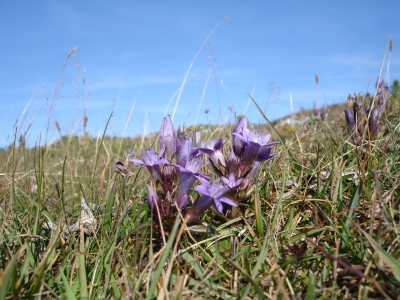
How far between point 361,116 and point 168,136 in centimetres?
206

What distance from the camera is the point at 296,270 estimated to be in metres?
1.57

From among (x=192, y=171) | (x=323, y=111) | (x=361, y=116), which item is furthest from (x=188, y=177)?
(x=323, y=111)

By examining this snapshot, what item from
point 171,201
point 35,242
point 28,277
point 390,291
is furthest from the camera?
point 35,242

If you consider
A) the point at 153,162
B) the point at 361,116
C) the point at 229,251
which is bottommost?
the point at 229,251

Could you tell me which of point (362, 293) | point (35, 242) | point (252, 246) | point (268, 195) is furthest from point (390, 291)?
point (35, 242)

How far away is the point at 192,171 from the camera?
5.32ft

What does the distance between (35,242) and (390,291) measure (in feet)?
5.50

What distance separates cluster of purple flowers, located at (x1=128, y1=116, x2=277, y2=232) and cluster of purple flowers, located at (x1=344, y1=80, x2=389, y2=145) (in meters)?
1.35

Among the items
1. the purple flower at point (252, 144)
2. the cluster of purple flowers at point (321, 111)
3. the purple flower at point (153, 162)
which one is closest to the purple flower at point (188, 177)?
the purple flower at point (153, 162)

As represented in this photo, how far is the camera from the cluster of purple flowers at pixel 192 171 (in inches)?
64.1

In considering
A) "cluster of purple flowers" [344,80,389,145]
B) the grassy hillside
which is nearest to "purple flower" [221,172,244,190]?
the grassy hillside

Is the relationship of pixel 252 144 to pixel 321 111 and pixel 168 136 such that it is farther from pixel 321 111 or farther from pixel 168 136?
pixel 321 111

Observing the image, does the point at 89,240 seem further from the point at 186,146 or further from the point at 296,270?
the point at 296,270

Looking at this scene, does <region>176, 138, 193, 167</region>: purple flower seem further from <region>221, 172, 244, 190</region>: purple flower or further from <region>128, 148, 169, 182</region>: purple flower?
<region>221, 172, 244, 190</region>: purple flower
